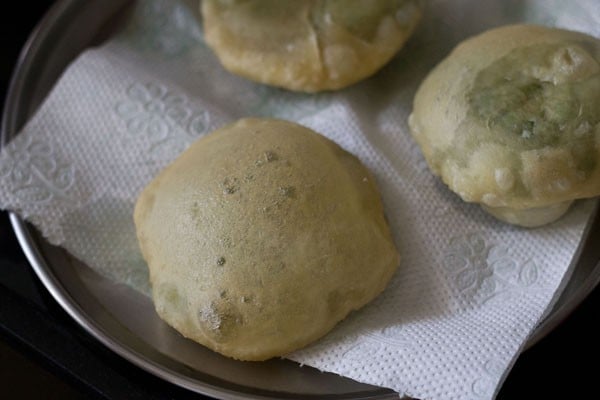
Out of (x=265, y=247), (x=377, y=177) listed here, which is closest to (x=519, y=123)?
(x=377, y=177)

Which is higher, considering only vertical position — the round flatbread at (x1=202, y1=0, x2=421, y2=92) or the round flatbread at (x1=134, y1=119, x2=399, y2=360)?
the round flatbread at (x1=202, y1=0, x2=421, y2=92)

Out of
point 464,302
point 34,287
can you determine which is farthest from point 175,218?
point 464,302

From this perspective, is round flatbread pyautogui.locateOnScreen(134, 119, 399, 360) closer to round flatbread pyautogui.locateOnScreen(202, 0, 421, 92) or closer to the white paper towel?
the white paper towel

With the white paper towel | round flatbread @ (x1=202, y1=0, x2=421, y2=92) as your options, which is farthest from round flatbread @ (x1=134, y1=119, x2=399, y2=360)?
round flatbread @ (x1=202, y1=0, x2=421, y2=92)

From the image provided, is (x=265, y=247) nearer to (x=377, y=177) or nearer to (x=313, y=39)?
(x=377, y=177)

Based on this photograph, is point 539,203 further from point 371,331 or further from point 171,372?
point 171,372

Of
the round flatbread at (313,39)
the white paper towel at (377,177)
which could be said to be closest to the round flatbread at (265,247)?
the white paper towel at (377,177)
